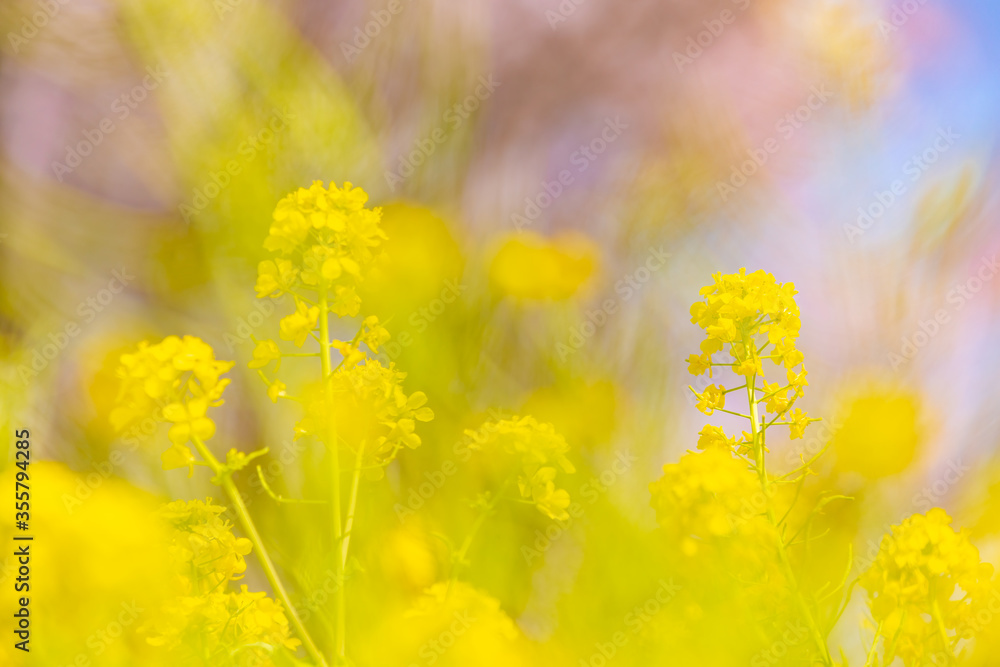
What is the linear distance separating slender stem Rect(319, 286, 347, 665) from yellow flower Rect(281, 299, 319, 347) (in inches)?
0.6

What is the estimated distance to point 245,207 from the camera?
0.28m

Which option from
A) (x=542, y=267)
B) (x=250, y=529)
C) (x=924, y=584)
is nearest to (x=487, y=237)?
(x=542, y=267)

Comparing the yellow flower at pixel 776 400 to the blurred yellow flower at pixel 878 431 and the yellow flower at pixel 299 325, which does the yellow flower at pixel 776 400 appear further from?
the yellow flower at pixel 299 325

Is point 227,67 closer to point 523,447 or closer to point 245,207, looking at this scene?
point 245,207

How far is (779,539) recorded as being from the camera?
11.6 inches

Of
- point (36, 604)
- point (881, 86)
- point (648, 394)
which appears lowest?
point (36, 604)

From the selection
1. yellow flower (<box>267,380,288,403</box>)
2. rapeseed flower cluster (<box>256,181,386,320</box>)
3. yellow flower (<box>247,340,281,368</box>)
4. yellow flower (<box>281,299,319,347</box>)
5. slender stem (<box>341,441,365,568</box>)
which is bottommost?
slender stem (<box>341,441,365,568</box>)

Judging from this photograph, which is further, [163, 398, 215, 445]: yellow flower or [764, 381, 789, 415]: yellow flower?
[764, 381, 789, 415]: yellow flower

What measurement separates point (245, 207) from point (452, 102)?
91 mm

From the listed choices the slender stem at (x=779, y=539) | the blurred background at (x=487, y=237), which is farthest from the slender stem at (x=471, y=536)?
the slender stem at (x=779, y=539)

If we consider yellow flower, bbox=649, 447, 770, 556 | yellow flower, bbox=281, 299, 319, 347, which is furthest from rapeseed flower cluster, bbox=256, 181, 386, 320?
yellow flower, bbox=649, 447, 770, 556

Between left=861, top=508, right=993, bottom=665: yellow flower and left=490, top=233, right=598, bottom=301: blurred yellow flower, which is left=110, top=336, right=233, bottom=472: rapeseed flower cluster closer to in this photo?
left=490, top=233, right=598, bottom=301: blurred yellow flower

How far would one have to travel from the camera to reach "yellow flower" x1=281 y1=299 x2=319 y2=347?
0.84ft

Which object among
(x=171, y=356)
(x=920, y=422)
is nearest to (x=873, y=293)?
(x=920, y=422)
